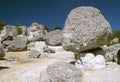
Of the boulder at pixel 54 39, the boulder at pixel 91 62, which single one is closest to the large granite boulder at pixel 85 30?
the boulder at pixel 91 62

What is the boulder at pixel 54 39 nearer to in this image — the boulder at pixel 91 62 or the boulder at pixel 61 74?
the boulder at pixel 91 62

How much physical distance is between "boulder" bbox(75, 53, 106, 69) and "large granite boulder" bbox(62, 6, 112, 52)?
0.56 meters

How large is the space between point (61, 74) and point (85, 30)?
12.6 feet

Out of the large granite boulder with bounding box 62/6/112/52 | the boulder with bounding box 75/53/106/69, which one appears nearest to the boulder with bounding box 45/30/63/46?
the large granite boulder with bounding box 62/6/112/52

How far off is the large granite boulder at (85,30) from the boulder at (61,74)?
235 cm

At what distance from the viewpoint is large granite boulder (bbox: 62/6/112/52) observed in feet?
42.1

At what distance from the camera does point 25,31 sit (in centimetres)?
4603

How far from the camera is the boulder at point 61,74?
1048cm

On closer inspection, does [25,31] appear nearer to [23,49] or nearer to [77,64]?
[23,49]

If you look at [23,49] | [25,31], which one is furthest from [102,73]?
[25,31]

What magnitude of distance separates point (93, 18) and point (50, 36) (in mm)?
20445

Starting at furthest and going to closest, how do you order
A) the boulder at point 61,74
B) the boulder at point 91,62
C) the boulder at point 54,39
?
the boulder at point 54,39 → the boulder at point 91,62 → the boulder at point 61,74

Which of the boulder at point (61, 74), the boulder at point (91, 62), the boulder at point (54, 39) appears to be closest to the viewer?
the boulder at point (61, 74)

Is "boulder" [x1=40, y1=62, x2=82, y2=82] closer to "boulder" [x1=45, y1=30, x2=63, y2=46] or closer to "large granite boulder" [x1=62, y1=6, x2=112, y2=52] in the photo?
"large granite boulder" [x1=62, y1=6, x2=112, y2=52]
